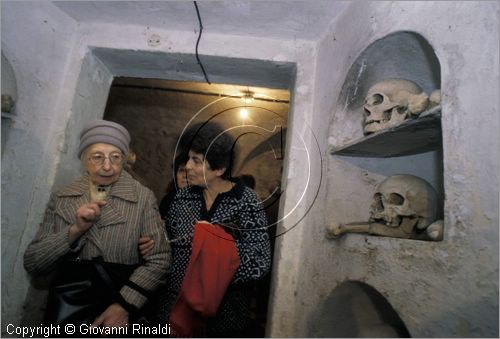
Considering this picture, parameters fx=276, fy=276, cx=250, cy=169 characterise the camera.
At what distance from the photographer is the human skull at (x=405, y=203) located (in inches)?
37.9

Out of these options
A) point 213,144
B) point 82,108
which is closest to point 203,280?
point 213,144

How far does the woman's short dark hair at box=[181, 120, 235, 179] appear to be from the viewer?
1.27 metres

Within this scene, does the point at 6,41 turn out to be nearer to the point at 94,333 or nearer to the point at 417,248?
the point at 94,333

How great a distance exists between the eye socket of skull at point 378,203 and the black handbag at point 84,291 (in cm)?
103

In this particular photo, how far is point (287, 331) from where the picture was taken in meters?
1.25

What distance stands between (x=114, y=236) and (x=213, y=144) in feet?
2.01

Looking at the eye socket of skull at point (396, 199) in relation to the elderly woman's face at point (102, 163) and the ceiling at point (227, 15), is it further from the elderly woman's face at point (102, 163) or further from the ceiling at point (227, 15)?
the elderly woman's face at point (102, 163)

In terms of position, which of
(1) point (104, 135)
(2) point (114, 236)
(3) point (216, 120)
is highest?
(3) point (216, 120)

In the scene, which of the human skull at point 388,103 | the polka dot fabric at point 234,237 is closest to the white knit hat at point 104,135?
the polka dot fabric at point 234,237

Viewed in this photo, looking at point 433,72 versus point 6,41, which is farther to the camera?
point 6,41

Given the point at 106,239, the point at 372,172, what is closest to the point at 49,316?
the point at 106,239

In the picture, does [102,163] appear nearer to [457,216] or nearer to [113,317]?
[113,317]

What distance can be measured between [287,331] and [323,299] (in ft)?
0.91

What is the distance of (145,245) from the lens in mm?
1255
